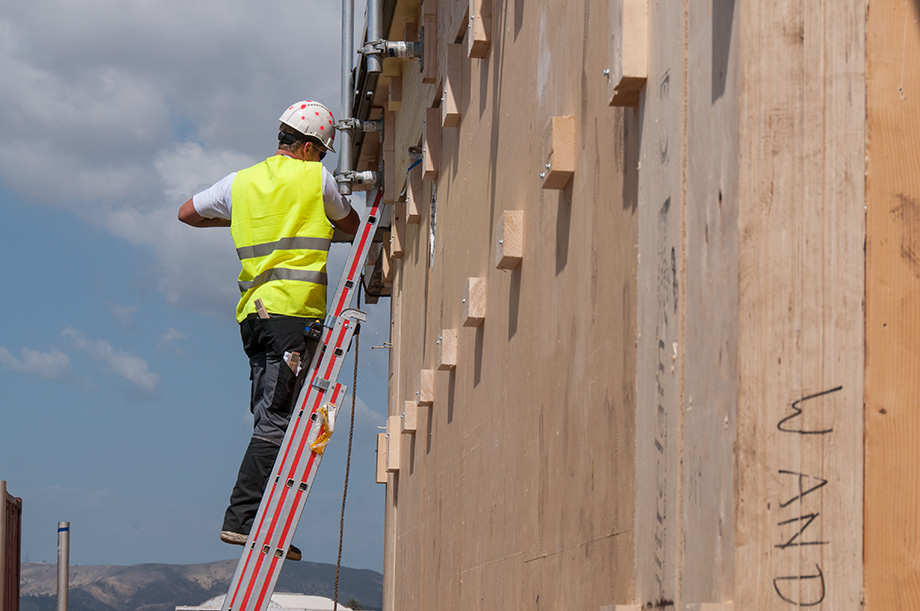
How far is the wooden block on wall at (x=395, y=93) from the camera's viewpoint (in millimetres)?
9727

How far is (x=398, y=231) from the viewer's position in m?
9.65

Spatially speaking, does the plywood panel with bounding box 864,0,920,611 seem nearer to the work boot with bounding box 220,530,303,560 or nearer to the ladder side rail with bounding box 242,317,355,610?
the ladder side rail with bounding box 242,317,355,610

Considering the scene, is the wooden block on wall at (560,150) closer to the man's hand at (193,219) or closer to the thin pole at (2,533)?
the man's hand at (193,219)

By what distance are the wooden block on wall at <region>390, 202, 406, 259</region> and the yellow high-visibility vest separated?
113 centimetres

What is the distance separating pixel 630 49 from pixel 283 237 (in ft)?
17.9

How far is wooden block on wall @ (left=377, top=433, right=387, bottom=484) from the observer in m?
10.3

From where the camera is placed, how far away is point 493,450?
16.8 feet

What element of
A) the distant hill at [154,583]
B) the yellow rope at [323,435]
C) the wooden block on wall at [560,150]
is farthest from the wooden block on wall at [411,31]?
the distant hill at [154,583]

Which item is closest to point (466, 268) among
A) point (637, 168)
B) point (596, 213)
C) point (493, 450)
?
point (493, 450)

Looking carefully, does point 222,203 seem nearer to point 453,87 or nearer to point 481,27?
point 453,87

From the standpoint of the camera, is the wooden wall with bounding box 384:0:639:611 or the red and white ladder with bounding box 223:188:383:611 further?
the red and white ladder with bounding box 223:188:383:611

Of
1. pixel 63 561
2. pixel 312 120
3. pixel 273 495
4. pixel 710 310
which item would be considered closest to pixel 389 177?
pixel 312 120

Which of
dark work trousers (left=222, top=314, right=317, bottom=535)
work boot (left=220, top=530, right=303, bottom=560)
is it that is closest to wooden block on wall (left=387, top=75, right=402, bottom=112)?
dark work trousers (left=222, top=314, right=317, bottom=535)

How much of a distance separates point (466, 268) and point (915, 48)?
3.95 metres
